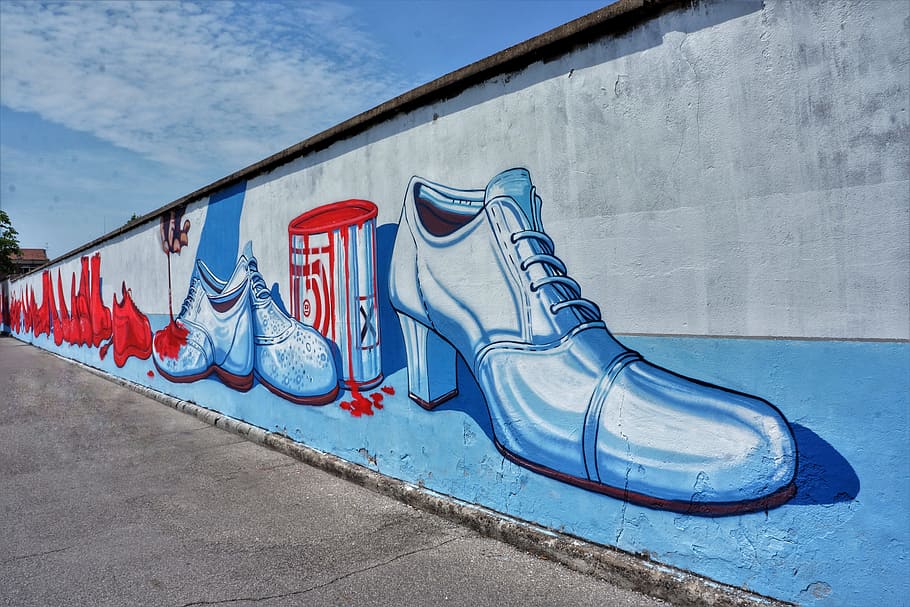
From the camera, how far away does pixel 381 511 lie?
16.7 ft

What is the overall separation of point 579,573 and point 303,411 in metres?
3.93

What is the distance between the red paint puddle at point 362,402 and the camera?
19.0ft

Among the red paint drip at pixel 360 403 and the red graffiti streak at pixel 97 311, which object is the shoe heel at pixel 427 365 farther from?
the red graffiti streak at pixel 97 311

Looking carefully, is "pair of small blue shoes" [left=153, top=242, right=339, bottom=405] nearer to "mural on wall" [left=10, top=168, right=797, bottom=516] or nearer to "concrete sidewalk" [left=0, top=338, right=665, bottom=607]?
"mural on wall" [left=10, top=168, right=797, bottom=516]

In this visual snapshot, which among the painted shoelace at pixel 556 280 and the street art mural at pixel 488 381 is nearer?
the street art mural at pixel 488 381

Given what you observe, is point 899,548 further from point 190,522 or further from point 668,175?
point 190,522

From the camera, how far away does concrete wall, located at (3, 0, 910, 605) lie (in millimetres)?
2898

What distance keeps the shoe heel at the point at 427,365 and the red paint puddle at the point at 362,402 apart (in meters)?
0.39

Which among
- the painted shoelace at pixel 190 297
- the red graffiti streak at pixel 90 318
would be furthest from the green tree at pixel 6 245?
the painted shoelace at pixel 190 297

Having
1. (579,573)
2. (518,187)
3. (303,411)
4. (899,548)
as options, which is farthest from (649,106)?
(303,411)

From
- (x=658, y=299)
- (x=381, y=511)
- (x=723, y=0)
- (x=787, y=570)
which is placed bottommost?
(x=381, y=511)

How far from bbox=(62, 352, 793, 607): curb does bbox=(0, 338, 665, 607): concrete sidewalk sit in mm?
72

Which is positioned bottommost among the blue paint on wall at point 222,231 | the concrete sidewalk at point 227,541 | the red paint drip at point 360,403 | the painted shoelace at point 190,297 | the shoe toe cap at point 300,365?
the concrete sidewalk at point 227,541

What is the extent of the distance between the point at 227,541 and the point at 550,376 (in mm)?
2463
